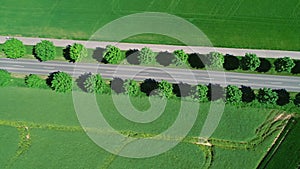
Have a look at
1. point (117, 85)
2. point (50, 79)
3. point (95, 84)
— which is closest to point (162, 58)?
point (117, 85)

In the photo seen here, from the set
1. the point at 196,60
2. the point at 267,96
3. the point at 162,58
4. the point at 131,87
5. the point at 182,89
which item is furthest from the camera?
the point at 162,58

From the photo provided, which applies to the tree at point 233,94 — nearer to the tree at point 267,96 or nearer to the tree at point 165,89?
the tree at point 267,96

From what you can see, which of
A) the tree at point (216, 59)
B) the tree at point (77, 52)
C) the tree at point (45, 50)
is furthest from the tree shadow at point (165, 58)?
the tree at point (45, 50)

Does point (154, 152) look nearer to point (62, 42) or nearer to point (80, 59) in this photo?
point (80, 59)

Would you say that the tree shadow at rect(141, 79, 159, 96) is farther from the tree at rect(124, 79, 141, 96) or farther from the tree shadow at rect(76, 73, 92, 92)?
the tree shadow at rect(76, 73, 92, 92)

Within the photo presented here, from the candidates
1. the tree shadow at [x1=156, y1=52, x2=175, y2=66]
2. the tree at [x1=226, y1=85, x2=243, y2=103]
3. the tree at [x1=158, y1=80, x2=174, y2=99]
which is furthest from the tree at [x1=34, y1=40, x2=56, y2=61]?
the tree at [x1=226, y1=85, x2=243, y2=103]

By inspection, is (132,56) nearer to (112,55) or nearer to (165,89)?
(112,55)
